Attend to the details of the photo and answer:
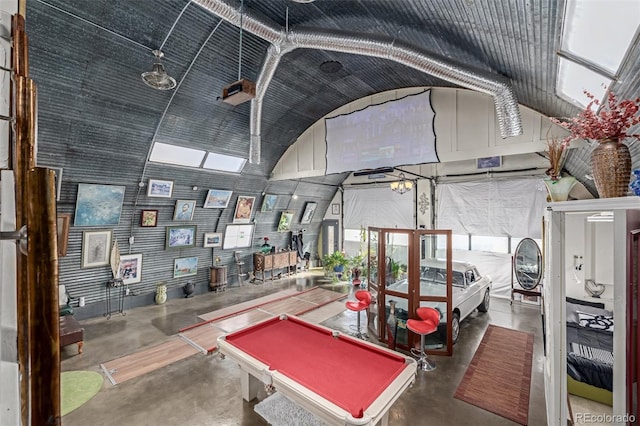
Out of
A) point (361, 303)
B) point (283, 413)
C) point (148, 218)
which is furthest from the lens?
point (148, 218)

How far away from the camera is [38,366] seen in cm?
57

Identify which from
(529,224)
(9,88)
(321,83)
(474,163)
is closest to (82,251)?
(321,83)

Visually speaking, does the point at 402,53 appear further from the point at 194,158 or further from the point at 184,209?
the point at 184,209

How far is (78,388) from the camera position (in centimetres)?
407

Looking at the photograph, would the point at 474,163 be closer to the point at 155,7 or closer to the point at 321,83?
the point at 321,83

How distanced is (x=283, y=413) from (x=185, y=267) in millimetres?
5954

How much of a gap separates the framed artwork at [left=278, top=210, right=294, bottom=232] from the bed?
8429 mm

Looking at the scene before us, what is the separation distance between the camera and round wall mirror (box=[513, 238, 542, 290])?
7.55 metres

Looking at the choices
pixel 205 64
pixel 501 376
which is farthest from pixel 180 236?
pixel 501 376

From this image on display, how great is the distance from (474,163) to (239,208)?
24.5 feet

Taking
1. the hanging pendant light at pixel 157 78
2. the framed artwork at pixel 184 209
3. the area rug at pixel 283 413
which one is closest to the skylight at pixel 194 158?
the framed artwork at pixel 184 209

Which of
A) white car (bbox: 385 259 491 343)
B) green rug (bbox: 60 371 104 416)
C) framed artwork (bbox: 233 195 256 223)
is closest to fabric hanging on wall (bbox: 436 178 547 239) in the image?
white car (bbox: 385 259 491 343)

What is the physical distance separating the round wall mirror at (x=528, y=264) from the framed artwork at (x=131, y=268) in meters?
10.1

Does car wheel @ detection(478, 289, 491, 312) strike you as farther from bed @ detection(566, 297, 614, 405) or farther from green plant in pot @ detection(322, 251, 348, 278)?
green plant in pot @ detection(322, 251, 348, 278)
